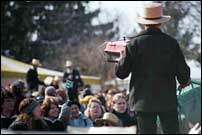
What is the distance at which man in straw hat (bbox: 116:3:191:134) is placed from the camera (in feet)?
16.8

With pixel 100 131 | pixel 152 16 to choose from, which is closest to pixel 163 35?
pixel 152 16

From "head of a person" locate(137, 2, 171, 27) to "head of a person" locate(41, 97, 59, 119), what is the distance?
1.53 meters

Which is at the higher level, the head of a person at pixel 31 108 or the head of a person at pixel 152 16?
the head of a person at pixel 152 16

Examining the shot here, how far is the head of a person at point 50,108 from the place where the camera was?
6.42 m

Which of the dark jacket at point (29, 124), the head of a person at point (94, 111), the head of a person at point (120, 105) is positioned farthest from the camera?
the head of a person at point (120, 105)

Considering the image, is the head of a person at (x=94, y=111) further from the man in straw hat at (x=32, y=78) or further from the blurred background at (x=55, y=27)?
the blurred background at (x=55, y=27)

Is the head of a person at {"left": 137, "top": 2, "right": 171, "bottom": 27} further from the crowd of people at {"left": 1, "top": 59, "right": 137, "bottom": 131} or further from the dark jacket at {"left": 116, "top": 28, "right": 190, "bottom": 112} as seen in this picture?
the crowd of people at {"left": 1, "top": 59, "right": 137, "bottom": 131}

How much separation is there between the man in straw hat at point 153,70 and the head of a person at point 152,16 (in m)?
0.02

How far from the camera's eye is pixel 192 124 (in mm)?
7602

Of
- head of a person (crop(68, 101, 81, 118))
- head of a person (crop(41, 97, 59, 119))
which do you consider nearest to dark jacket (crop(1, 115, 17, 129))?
head of a person (crop(41, 97, 59, 119))

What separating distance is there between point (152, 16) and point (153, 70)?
0.49 meters

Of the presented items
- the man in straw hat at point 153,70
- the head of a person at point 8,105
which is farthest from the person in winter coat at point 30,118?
the man in straw hat at point 153,70

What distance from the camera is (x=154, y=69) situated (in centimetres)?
510

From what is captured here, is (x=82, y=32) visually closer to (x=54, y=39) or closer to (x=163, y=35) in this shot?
(x=54, y=39)
